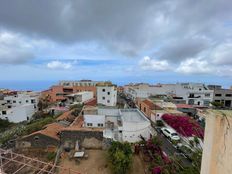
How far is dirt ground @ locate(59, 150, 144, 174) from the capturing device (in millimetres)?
15133

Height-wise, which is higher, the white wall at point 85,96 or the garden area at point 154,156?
the white wall at point 85,96

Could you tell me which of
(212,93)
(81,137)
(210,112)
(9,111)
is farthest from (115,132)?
(212,93)

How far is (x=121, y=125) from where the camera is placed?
63.7ft

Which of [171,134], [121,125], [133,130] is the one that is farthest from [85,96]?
[171,134]

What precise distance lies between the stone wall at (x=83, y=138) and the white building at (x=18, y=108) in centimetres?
1734

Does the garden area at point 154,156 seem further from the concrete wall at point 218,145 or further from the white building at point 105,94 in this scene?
the white building at point 105,94

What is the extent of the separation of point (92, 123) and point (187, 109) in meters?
17.0

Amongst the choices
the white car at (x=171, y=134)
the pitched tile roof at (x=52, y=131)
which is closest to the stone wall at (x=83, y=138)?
the pitched tile roof at (x=52, y=131)

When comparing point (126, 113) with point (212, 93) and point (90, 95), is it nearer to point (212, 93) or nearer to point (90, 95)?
point (90, 95)

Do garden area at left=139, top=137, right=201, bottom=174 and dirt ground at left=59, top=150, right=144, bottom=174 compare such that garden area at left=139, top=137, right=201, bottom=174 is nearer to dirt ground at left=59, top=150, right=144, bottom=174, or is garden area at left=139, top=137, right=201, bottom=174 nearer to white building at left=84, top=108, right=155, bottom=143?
dirt ground at left=59, top=150, right=144, bottom=174

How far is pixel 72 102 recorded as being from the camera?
35156mm

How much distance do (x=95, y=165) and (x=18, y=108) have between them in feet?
72.3

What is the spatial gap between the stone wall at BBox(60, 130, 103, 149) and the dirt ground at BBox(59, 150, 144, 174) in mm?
1273

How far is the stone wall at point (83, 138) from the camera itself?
18.1 m
